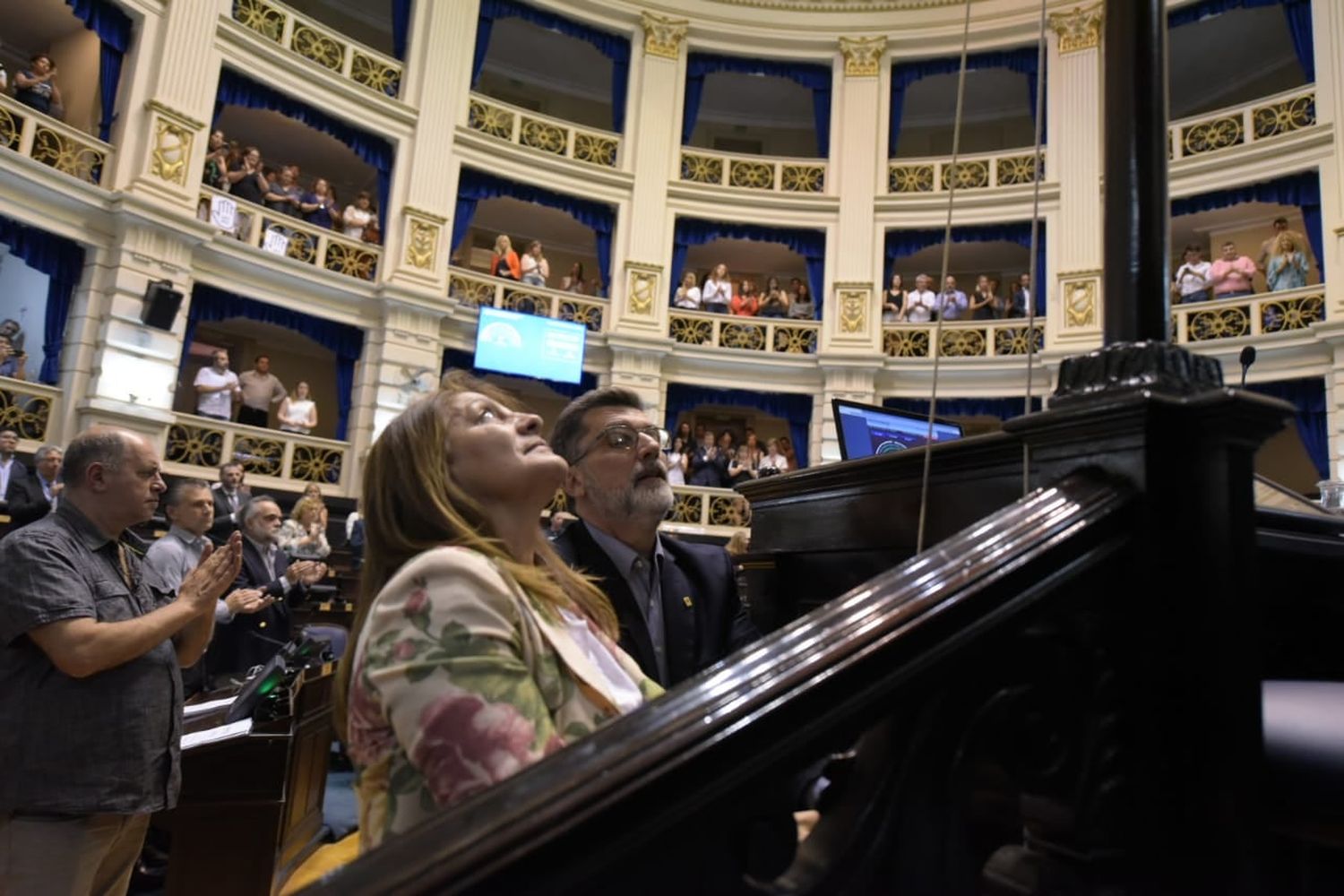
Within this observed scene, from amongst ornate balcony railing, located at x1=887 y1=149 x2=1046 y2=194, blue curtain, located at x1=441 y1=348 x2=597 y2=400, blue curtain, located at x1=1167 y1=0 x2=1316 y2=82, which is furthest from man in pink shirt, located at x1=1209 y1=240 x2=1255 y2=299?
blue curtain, located at x1=441 y1=348 x2=597 y2=400

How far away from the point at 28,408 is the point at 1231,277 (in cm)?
1262

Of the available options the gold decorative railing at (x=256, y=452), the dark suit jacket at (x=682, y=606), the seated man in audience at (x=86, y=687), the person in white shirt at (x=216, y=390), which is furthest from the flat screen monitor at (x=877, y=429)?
the person in white shirt at (x=216, y=390)

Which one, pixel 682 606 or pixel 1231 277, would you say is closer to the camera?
pixel 682 606

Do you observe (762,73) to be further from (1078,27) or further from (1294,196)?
(1294,196)

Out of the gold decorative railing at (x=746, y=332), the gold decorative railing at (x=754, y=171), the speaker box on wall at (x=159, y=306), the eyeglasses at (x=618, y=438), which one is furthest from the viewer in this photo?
the gold decorative railing at (x=754, y=171)

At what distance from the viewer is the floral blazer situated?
0.83 metres

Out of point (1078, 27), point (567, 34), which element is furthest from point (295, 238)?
point (1078, 27)

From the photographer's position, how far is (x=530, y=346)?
1059cm

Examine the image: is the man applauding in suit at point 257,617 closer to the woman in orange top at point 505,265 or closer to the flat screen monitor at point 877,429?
the flat screen monitor at point 877,429

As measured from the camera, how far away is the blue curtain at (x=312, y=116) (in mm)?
9469

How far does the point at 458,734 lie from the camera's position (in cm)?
83

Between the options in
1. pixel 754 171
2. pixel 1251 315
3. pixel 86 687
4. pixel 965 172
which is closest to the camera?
pixel 86 687

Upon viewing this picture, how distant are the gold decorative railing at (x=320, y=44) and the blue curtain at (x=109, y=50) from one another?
116cm

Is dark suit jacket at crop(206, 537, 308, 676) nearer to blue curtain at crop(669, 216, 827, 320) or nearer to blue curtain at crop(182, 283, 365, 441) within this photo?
blue curtain at crop(182, 283, 365, 441)
